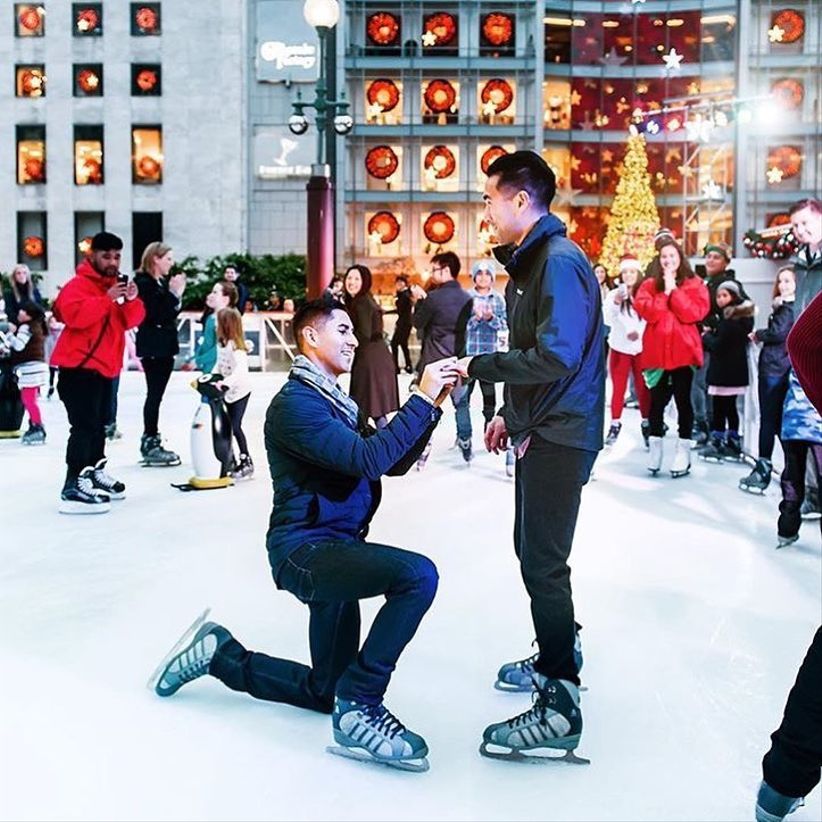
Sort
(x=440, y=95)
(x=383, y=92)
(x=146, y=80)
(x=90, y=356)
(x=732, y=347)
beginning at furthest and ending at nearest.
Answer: (x=383, y=92) < (x=440, y=95) < (x=146, y=80) < (x=732, y=347) < (x=90, y=356)

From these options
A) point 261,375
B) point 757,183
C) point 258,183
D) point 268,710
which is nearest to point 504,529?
point 268,710

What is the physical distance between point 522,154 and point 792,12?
4407cm

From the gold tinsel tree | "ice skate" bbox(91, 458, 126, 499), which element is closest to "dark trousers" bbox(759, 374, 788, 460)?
"ice skate" bbox(91, 458, 126, 499)

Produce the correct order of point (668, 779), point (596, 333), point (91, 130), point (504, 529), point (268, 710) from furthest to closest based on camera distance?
point (91, 130) → point (504, 529) → point (268, 710) → point (596, 333) → point (668, 779)

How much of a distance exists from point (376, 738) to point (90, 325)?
452cm

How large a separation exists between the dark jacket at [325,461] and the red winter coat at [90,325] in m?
3.89

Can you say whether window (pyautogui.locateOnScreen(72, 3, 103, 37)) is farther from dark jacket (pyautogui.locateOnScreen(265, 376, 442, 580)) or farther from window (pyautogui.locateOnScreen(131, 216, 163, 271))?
dark jacket (pyautogui.locateOnScreen(265, 376, 442, 580))

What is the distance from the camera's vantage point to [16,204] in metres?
39.5

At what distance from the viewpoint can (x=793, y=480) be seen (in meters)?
6.20

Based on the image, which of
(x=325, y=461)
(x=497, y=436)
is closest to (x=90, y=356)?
(x=497, y=436)

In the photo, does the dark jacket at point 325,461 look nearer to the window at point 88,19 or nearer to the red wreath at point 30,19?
the window at point 88,19

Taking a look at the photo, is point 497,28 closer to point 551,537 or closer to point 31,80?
point 31,80

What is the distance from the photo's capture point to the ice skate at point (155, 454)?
30.7 ft

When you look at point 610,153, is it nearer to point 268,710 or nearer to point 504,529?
point 504,529
